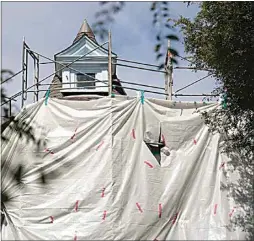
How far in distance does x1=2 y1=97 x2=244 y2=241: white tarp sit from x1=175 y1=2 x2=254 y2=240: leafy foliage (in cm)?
22

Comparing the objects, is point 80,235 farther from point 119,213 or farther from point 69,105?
point 69,105

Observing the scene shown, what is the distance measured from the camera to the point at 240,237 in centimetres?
514

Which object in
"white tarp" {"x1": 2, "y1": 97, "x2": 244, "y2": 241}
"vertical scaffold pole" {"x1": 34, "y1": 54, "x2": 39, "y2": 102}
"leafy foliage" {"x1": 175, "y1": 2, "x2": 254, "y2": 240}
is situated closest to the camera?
"leafy foliage" {"x1": 175, "y1": 2, "x2": 254, "y2": 240}

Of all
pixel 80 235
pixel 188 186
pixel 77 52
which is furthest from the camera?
pixel 77 52

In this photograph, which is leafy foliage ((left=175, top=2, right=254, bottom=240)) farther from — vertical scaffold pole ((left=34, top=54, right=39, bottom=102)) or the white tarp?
vertical scaffold pole ((left=34, top=54, right=39, bottom=102))

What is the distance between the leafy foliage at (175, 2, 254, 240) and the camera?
14.0ft

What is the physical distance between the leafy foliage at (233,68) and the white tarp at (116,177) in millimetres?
223

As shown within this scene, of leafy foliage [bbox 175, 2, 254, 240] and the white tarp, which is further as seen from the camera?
the white tarp

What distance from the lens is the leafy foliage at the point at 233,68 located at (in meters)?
4.28

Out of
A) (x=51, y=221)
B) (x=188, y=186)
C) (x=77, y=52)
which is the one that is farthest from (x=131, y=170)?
(x=77, y=52)

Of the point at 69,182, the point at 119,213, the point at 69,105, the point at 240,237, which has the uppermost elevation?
the point at 69,105

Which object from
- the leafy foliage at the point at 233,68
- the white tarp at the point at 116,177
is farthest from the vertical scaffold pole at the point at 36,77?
the leafy foliage at the point at 233,68

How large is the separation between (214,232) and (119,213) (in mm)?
1250

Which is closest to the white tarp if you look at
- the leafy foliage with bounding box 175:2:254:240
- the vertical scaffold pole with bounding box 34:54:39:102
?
the leafy foliage with bounding box 175:2:254:240
